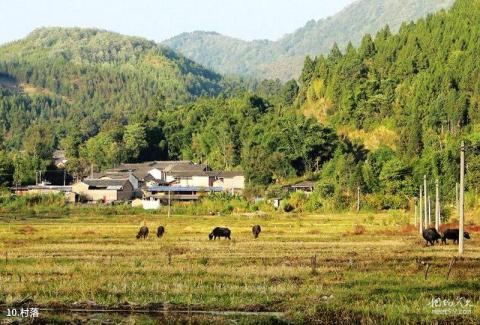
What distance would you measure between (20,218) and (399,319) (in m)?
63.3

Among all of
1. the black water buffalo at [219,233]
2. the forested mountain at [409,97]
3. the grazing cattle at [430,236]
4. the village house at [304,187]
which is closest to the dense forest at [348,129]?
the forested mountain at [409,97]

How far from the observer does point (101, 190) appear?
11412cm

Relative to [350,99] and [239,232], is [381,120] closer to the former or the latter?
[350,99]

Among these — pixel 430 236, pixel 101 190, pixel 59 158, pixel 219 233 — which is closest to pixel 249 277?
pixel 430 236

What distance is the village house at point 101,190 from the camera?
113688mm

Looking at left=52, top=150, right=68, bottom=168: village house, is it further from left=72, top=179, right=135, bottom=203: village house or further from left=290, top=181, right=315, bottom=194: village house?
left=290, top=181, right=315, bottom=194: village house

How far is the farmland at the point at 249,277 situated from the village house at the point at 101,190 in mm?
68523

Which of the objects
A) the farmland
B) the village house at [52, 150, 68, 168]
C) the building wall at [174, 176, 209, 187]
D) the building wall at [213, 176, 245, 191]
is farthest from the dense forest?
the farmland

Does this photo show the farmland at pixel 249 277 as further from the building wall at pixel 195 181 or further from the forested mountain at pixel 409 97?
the building wall at pixel 195 181

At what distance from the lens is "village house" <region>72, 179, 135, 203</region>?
11369 centimetres

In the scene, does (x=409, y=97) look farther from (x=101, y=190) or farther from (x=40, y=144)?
(x=40, y=144)

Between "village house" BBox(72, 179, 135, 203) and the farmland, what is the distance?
6852 cm

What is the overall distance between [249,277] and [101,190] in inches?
3580

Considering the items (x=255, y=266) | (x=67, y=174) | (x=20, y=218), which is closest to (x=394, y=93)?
(x=67, y=174)
